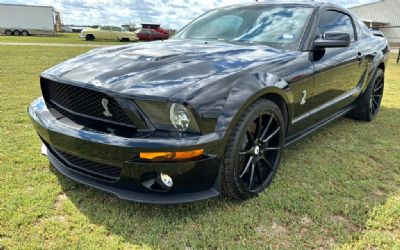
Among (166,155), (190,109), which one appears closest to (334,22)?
(190,109)

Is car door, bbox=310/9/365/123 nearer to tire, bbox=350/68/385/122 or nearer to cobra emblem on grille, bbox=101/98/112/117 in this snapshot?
tire, bbox=350/68/385/122

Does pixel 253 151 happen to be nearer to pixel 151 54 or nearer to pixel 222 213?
pixel 222 213

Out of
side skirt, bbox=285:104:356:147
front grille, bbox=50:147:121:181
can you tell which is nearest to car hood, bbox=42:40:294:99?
front grille, bbox=50:147:121:181

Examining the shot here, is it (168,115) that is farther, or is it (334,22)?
(334,22)

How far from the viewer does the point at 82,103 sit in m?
2.32

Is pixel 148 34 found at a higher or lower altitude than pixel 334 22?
lower

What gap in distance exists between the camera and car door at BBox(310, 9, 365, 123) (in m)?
3.17

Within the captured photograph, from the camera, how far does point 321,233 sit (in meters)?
2.20

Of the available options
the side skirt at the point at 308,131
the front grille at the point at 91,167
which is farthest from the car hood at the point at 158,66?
the side skirt at the point at 308,131

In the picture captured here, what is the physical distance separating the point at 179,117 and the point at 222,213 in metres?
0.76

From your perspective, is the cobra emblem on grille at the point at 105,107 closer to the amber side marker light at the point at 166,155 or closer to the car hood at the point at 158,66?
the car hood at the point at 158,66

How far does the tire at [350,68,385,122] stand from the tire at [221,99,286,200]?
2290mm

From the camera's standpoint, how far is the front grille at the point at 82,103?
2.14 m

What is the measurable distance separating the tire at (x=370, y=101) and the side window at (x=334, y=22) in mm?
813
